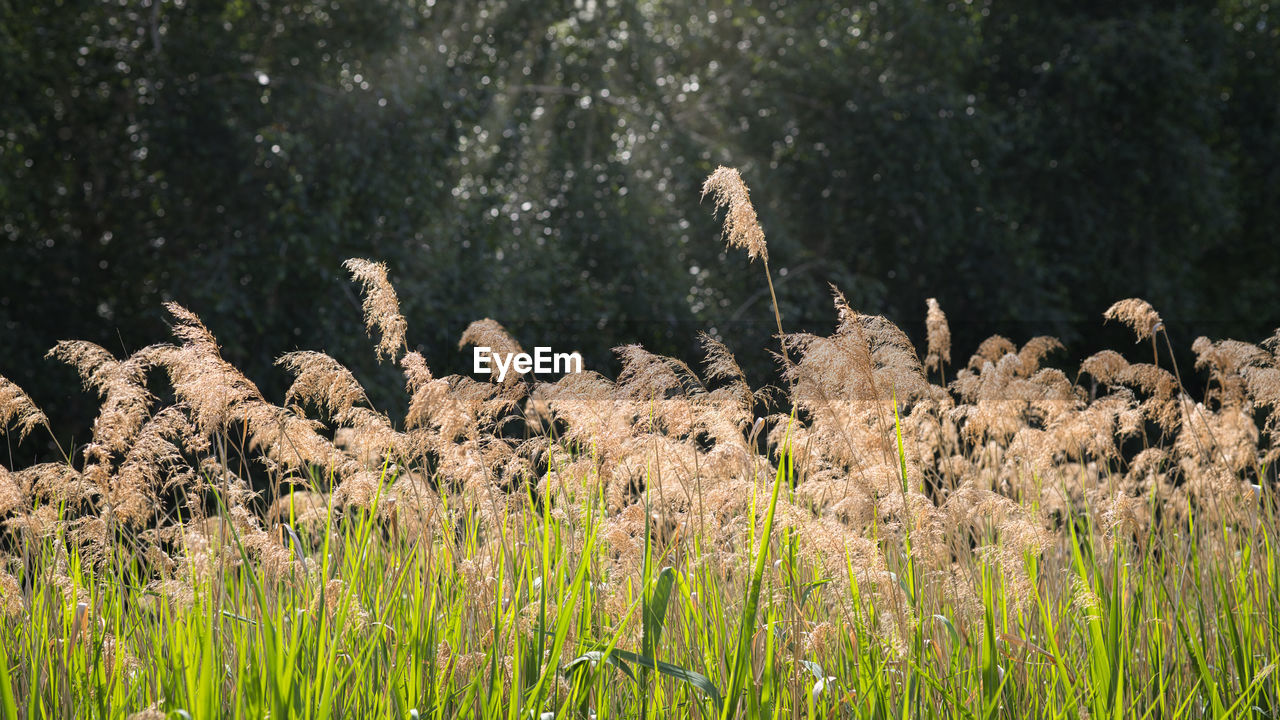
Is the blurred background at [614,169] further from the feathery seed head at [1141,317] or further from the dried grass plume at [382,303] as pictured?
the feathery seed head at [1141,317]

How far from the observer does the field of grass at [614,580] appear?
6.20 feet

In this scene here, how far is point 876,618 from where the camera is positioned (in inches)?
84.9

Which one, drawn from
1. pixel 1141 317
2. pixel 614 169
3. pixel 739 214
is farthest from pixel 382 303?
pixel 614 169

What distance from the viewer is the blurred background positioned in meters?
9.40

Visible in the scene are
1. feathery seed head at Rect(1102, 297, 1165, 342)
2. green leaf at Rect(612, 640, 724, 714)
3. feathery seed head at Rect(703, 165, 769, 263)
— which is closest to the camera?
green leaf at Rect(612, 640, 724, 714)

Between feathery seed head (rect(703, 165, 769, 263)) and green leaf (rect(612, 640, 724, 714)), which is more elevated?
feathery seed head (rect(703, 165, 769, 263))

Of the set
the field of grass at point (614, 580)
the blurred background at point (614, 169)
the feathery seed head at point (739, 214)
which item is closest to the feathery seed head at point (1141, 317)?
the field of grass at point (614, 580)

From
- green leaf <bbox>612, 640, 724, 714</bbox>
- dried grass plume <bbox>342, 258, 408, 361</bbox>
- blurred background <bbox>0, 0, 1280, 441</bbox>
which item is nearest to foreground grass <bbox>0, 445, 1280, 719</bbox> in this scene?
green leaf <bbox>612, 640, 724, 714</bbox>

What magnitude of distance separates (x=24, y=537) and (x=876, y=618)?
1.98 m

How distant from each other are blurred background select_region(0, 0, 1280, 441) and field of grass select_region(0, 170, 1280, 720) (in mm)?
5562

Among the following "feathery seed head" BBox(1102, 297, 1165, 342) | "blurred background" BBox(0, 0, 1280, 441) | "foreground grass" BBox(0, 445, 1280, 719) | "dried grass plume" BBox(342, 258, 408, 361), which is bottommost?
"foreground grass" BBox(0, 445, 1280, 719)

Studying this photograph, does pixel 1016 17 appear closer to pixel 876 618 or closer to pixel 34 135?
pixel 34 135

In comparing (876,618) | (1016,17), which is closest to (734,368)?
(876,618)

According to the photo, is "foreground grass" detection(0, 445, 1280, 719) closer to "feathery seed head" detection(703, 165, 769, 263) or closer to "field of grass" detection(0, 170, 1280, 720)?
"field of grass" detection(0, 170, 1280, 720)
